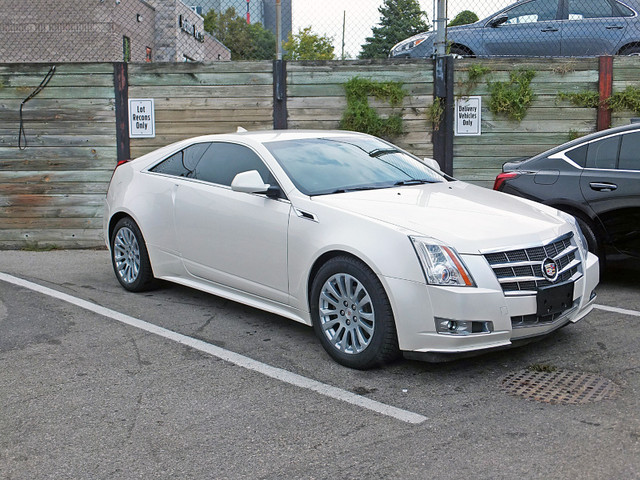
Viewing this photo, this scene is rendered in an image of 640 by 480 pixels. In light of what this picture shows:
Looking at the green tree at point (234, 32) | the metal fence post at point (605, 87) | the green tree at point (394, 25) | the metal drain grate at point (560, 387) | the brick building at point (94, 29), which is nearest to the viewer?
the metal drain grate at point (560, 387)

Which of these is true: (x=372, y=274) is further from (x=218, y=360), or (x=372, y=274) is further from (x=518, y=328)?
(x=218, y=360)

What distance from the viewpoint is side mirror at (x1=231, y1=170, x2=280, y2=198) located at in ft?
17.2

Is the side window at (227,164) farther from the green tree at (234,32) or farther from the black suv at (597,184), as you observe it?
the green tree at (234,32)

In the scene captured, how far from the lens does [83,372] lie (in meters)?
4.66

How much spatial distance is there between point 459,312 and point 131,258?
11.8 feet

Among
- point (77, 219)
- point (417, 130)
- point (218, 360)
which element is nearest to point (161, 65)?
point (77, 219)

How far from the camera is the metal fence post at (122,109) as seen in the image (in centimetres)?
968

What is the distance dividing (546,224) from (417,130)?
4.94m

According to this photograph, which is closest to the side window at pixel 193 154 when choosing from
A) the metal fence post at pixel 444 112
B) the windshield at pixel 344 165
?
the windshield at pixel 344 165

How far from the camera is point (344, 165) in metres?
5.71

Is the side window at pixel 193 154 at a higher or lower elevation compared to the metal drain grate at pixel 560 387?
higher

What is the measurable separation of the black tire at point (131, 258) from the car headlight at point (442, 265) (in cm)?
311

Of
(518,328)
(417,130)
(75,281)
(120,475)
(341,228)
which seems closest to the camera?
(120,475)

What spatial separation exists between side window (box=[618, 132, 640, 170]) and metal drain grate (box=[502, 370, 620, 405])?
9.16 ft
